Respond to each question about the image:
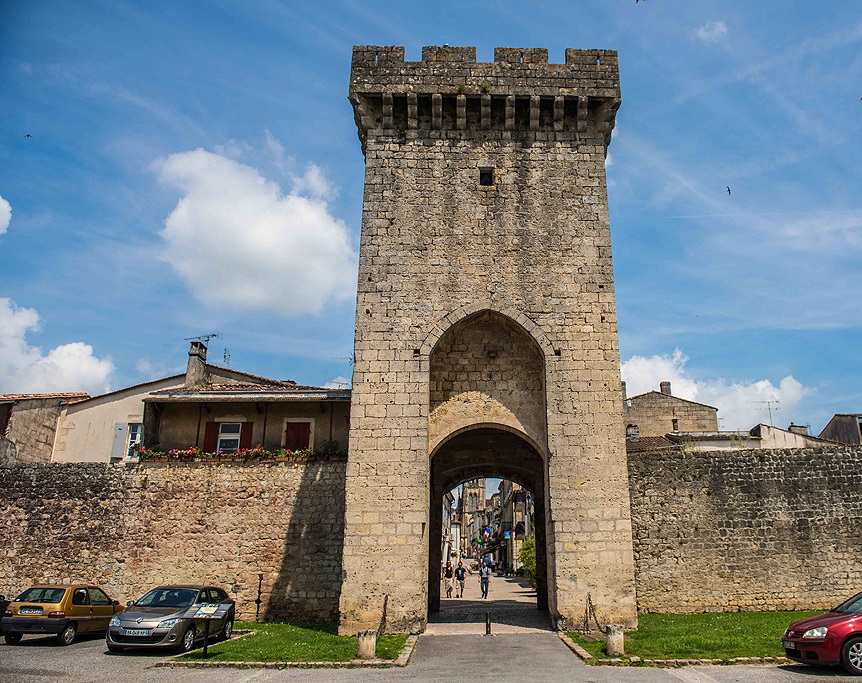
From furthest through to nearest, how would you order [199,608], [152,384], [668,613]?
[152,384]
[668,613]
[199,608]

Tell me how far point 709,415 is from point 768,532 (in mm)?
18544

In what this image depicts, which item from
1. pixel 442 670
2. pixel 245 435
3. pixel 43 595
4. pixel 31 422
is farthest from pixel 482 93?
pixel 31 422

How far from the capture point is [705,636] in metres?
11.8

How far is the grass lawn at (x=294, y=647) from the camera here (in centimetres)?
1043

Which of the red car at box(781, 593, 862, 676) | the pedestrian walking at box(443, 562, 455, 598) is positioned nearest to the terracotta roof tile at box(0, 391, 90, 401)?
the pedestrian walking at box(443, 562, 455, 598)

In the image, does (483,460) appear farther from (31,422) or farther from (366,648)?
(31,422)

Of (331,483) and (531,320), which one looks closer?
(531,320)

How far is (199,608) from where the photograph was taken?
40.0 ft

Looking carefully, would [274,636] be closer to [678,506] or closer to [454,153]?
[678,506]

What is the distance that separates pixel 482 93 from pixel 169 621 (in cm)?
1324

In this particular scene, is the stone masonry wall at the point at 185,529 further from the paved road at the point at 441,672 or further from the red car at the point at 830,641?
the red car at the point at 830,641

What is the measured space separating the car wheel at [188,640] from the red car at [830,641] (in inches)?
388

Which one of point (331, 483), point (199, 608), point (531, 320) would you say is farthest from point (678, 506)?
point (199, 608)

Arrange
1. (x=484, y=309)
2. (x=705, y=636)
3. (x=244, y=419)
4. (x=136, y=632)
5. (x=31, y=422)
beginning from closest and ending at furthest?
(x=136, y=632) < (x=705, y=636) < (x=484, y=309) < (x=244, y=419) < (x=31, y=422)
